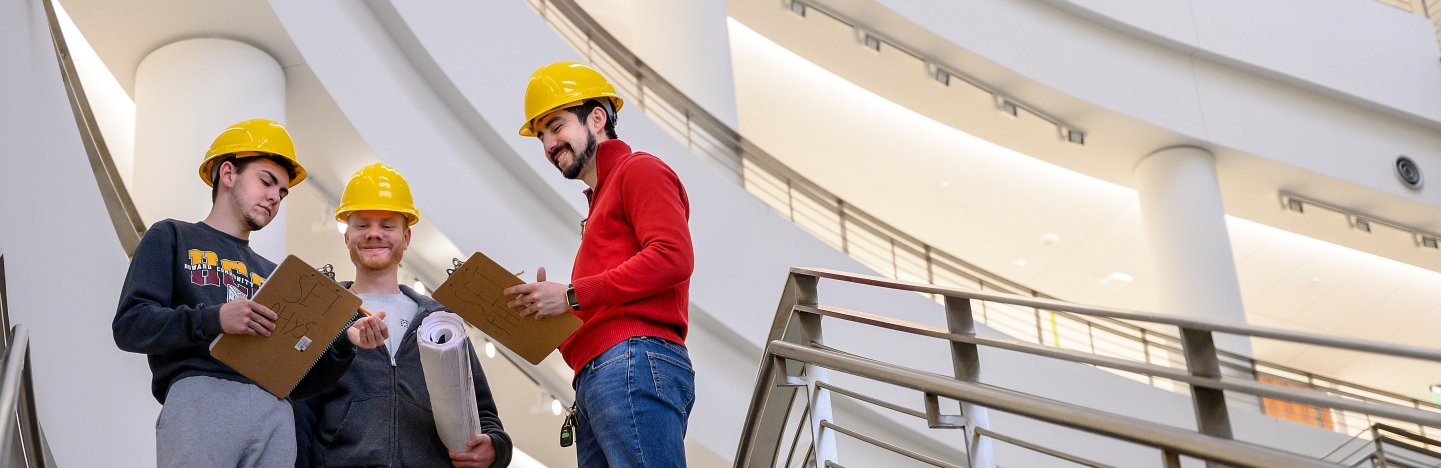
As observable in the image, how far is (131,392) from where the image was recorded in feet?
Result: 14.2

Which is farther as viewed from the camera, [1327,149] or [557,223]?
[1327,149]

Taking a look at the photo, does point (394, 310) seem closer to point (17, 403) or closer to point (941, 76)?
point (17, 403)

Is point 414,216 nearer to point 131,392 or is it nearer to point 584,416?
point 584,416

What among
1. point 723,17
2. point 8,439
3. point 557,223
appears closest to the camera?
point 8,439

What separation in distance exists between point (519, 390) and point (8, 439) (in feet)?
16.7

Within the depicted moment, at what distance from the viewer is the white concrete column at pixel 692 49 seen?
8570mm

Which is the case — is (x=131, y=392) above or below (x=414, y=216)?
below

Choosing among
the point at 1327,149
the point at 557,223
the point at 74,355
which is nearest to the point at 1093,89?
the point at 1327,149

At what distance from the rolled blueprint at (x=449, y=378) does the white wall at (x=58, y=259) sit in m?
1.11

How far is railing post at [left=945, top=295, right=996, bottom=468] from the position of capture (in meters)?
2.50

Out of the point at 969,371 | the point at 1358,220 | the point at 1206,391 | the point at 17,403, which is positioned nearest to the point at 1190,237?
the point at 1358,220

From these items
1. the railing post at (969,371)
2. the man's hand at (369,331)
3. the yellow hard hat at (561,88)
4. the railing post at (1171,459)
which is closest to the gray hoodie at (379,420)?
the man's hand at (369,331)

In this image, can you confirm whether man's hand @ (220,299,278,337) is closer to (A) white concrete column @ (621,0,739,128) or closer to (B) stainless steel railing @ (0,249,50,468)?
(B) stainless steel railing @ (0,249,50,468)

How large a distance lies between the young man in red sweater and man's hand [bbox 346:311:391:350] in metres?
0.36
